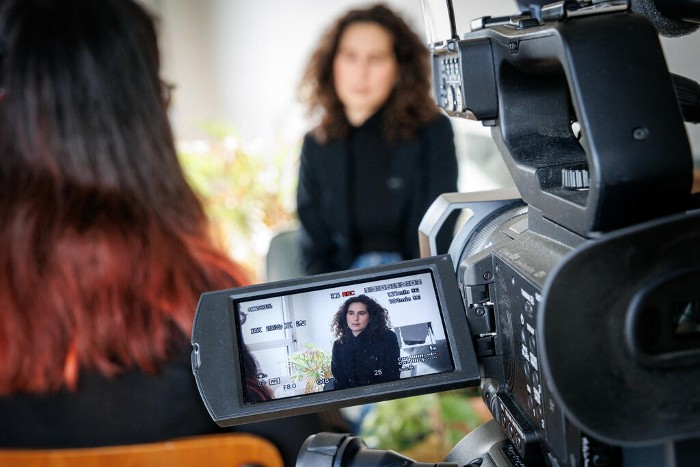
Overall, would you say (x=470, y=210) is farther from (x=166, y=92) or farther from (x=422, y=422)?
(x=422, y=422)

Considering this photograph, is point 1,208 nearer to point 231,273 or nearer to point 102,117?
point 102,117

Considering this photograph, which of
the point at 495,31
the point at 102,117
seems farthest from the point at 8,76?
the point at 495,31

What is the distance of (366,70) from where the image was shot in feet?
7.95

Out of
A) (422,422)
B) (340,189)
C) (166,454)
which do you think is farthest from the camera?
(340,189)

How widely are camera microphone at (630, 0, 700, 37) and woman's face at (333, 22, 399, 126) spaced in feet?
5.79

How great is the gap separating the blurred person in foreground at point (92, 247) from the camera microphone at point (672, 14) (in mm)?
629

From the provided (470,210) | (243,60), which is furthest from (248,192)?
(470,210)

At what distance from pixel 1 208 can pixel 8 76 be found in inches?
6.8

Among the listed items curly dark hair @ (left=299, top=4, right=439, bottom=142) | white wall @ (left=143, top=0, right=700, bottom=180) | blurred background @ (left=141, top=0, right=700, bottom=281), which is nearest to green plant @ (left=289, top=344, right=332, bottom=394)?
blurred background @ (left=141, top=0, right=700, bottom=281)

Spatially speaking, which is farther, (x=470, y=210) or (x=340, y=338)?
(x=470, y=210)

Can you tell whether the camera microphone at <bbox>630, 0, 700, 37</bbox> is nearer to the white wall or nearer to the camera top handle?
the camera top handle

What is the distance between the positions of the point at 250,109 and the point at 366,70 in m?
2.26

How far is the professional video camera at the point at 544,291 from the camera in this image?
46 cm

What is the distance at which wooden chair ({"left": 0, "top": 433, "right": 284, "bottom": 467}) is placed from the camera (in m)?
0.88
